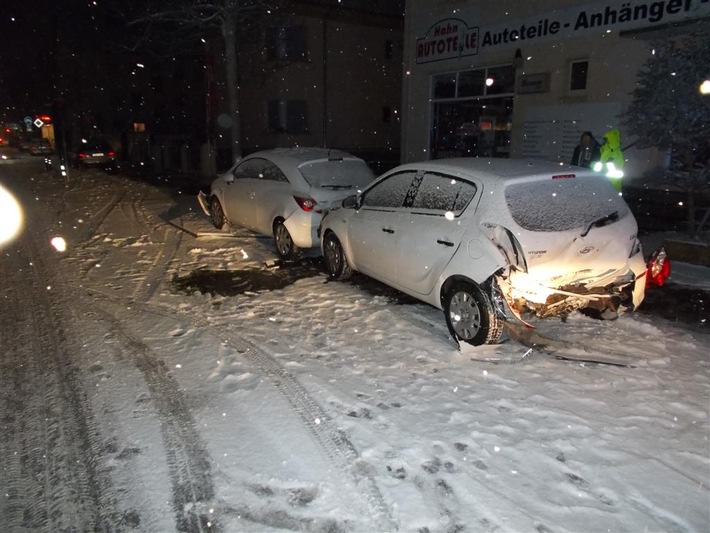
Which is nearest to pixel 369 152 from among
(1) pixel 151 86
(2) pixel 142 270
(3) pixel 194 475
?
(1) pixel 151 86

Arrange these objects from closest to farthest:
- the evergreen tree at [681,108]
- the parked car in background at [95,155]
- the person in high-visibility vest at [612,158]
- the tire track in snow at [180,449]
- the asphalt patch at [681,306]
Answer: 1. the tire track in snow at [180,449]
2. the asphalt patch at [681,306]
3. the evergreen tree at [681,108]
4. the person in high-visibility vest at [612,158]
5. the parked car in background at [95,155]

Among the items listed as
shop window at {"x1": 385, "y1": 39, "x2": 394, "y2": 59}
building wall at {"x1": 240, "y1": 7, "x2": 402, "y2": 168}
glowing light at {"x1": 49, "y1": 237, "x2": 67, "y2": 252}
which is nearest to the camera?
glowing light at {"x1": 49, "y1": 237, "x2": 67, "y2": 252}

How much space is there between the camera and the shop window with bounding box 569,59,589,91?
13.6 meters

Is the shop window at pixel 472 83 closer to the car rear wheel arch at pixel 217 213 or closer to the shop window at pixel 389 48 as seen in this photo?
the car rear wheel arch at pixel 217 213

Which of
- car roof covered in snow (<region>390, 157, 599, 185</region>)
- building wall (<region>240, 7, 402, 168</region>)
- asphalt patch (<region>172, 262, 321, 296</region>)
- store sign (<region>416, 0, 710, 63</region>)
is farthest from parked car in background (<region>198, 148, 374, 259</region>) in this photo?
building wall (<region>240, 7, 402, 168</region>)

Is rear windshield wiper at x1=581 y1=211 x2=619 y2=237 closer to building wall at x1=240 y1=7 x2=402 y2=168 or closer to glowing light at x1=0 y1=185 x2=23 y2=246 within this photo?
glowing light at x1=0 y1=185 x2=23 y2=246

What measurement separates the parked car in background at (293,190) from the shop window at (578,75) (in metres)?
8.12

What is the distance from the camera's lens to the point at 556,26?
45.7 feet

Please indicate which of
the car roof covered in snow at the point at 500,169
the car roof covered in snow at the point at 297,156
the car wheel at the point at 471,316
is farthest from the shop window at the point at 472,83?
the car wheel at the point at 471,316

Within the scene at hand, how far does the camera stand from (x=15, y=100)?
55.8 metres

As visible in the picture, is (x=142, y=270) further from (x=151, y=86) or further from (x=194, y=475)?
(x=151, y=86)

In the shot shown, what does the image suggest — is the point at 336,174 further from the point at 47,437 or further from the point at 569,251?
the point at 47,437

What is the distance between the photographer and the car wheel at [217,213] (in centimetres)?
1034

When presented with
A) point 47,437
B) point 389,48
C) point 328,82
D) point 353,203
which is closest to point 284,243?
point 353,203
